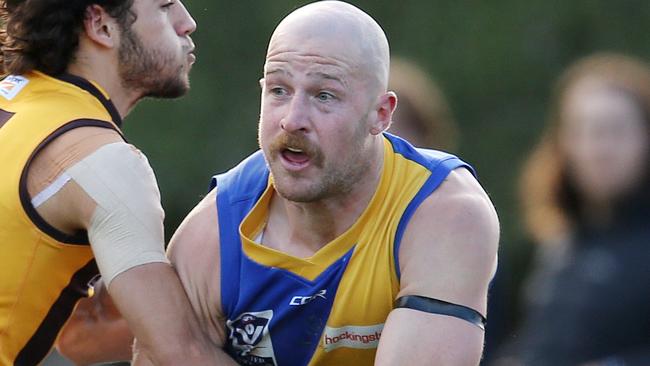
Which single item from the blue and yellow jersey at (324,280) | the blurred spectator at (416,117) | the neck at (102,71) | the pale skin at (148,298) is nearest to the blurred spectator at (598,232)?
the blurred spectator at (416,117)

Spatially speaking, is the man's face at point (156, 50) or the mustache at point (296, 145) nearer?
the mustache at point (296, 145)

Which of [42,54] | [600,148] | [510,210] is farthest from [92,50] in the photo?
[510,210]

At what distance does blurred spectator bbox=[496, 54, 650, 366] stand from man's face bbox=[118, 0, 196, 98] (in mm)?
1782

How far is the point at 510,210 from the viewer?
11.2 meters

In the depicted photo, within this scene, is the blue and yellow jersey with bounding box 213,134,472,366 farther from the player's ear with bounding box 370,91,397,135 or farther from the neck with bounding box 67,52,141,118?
the neck with bounding box 67,52,141,118

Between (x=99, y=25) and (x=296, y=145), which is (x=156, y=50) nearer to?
(x=99, y=25)

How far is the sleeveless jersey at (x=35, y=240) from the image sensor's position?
4.98 metres

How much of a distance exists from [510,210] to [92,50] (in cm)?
625

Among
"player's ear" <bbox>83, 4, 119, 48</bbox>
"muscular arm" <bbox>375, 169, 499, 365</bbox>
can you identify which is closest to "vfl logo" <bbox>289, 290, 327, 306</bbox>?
"muscular arm" <bbox>375, 169, 499, 365</bbox>

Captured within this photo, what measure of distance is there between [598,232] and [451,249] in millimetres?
1656

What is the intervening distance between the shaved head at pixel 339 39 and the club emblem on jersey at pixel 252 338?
820 mm

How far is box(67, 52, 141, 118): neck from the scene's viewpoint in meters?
5.34

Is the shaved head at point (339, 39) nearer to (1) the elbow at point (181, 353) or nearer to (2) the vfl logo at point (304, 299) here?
(2) the vfl logo at point (304, 299)

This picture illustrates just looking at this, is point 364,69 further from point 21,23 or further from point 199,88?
point 199,88
